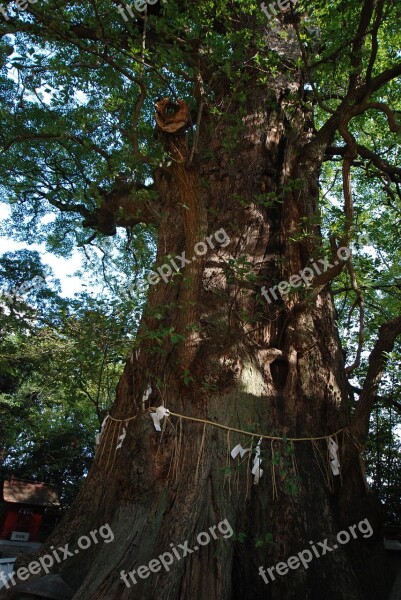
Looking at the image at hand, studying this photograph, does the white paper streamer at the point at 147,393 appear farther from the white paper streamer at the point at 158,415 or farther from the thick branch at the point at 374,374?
the thick branch at the point at 374,374

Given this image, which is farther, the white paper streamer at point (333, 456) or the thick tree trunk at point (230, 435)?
the white paper streamer at point (333, 456)

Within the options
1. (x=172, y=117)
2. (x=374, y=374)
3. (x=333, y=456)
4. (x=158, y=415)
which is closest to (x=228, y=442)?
(x=158, y=415)

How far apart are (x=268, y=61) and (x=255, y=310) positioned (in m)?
2.39

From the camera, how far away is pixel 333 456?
340 cm

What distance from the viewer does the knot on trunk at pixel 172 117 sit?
127 inches

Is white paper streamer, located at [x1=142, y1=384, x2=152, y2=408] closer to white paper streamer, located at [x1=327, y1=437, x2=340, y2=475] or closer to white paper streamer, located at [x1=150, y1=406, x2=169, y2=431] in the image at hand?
white paper streamer, located at [x1=150, y1=406, x2=169, y2=431]

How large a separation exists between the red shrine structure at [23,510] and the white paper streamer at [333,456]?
663cm

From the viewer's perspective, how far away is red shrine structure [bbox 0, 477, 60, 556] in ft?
26.9

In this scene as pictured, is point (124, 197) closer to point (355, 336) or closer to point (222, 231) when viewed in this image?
point (222, 231)

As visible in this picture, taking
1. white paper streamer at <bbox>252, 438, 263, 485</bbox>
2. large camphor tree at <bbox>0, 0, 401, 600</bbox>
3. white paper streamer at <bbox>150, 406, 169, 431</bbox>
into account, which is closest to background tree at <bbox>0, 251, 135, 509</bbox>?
large camphor tree at <bbox>0, 0, 401, 600</bbox>

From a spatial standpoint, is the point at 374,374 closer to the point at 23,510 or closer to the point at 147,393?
the point at 147,393

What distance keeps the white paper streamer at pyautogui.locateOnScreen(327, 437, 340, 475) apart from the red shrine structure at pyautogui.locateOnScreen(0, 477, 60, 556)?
6.63 m

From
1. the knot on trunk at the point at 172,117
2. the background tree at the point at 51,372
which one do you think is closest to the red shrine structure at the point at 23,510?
the background tree at the point at 51,372

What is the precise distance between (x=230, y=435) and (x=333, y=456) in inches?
31.9
